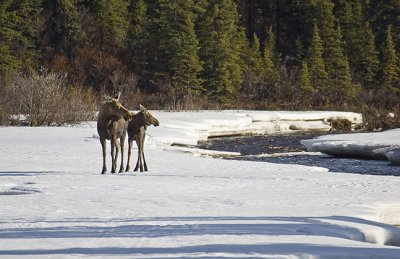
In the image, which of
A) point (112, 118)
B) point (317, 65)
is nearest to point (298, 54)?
point (317, 65)

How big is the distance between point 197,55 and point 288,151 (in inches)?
1079

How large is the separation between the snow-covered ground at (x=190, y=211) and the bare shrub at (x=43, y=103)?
36.9ft

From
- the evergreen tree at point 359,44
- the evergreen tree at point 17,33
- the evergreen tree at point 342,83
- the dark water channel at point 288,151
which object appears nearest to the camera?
the dark water channel at point 288,151

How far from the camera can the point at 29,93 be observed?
27656 mm

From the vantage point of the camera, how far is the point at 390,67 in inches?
2405

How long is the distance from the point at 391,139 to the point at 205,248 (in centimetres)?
1824

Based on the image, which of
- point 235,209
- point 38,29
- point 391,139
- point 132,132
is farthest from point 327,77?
point 235,209

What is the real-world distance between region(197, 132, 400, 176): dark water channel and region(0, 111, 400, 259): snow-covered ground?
4.10 metres

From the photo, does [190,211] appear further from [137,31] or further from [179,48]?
[137,31]

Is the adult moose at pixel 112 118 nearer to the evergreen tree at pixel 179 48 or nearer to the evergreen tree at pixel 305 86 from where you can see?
the evergreen tree at pixel 179 48

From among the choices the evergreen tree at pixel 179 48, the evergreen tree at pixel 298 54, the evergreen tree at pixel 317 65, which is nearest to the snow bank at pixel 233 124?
the evergreen tree at pixel 179 48

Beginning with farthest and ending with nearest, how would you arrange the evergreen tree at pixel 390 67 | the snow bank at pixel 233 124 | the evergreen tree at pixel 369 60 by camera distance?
1. the evergreen tree at pixel 369 60
2. the evergreen tree at pixel 390 67
3. the snow bank at pixel 233 124

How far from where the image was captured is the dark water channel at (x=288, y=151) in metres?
19.0

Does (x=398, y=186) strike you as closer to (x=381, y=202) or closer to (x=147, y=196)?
(x=381, y=202)
